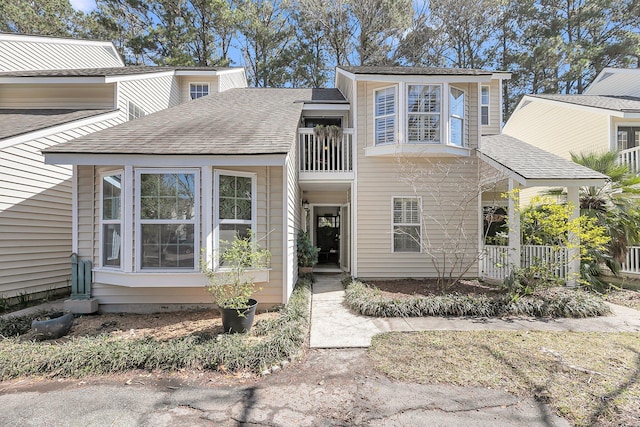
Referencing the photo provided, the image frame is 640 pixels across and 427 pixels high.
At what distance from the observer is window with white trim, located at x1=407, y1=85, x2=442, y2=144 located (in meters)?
7.74

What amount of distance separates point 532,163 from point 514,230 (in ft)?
5.78

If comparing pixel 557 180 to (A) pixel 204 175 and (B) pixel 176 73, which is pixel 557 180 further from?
(B) pixel 176 73

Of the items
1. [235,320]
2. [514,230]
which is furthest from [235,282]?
[514,230]

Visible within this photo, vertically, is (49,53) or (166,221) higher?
(49,53)

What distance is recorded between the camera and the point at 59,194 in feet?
23.4

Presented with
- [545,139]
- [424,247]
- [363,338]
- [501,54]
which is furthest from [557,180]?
[501,54]

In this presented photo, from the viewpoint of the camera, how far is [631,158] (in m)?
9.41

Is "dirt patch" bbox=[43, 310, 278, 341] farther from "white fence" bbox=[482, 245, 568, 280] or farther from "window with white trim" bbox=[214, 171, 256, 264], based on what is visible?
"white fence" bbox=[482, 245, 568, 280]

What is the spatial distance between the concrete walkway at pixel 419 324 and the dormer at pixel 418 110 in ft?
14.5

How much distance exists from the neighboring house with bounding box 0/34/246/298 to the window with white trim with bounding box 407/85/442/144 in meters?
7.96

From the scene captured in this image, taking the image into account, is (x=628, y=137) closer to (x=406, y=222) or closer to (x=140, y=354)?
(x=406, y=222)

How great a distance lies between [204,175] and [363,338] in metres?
3.75

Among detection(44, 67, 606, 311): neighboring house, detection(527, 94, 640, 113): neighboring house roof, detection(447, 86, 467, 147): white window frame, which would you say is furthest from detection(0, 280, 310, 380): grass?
detection(527, 94, 640, 113): neighboring house roof

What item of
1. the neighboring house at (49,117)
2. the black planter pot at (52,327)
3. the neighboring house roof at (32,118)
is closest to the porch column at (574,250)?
the black planter pot at (52,327)
